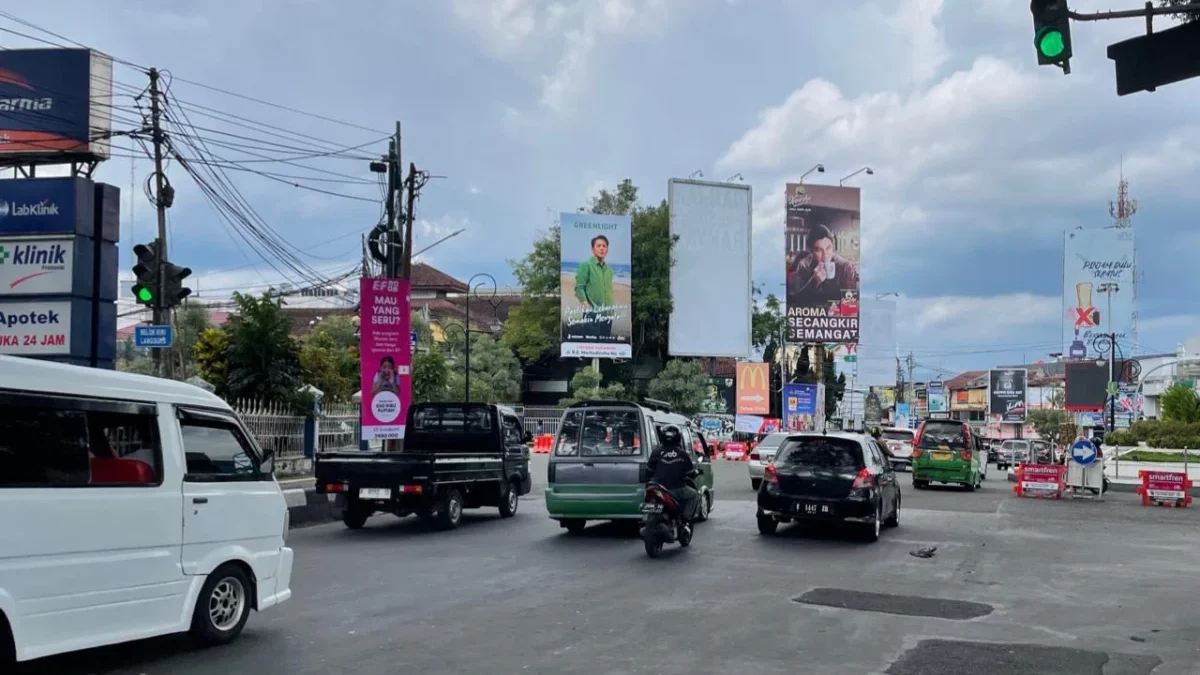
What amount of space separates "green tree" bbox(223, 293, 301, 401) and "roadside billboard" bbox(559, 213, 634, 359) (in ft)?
86.6

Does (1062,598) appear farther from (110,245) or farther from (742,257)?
(742,257)

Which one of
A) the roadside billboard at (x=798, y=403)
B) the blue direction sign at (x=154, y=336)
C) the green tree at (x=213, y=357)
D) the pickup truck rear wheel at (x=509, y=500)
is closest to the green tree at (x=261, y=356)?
the green tree at (x=213, y=357)

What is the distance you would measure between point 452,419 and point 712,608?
1074cm

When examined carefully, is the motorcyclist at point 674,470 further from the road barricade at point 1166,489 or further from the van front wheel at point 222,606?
the road barricade at point 1166,489

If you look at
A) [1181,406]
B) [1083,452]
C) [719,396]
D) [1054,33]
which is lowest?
[1083,452]

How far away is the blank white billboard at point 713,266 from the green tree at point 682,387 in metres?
1.32

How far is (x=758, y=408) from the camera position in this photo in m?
58.1

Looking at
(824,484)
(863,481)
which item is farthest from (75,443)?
(863,481)

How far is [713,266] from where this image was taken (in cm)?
5769

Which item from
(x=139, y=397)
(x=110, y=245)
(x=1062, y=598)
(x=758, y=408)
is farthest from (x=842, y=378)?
(x=139, y=397)

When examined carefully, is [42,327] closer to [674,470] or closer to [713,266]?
[674,470]

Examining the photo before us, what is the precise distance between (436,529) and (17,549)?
36.7 ft

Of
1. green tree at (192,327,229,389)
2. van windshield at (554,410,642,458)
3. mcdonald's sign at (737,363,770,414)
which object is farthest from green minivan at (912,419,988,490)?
mcdonald's sign at (737,363,770,414)

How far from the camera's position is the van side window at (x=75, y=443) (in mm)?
6629
